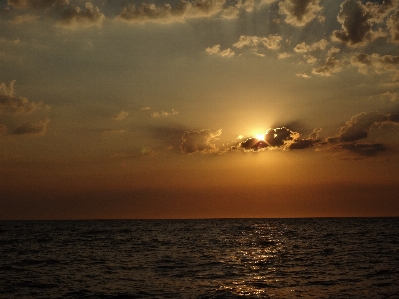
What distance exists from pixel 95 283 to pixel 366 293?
1784 centimetres

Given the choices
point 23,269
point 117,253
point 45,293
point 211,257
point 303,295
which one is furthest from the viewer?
point 117,253

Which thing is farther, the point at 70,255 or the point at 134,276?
the point at 70,255

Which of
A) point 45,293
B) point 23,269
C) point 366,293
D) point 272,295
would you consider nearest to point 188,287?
point 272,295

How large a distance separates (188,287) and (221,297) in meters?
3.92

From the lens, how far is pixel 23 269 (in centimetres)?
3956

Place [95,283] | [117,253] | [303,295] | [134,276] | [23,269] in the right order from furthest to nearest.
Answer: [117,253], [23,269], [134,276], [95,283], [303,295]

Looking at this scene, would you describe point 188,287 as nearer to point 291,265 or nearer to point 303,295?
point 303,295

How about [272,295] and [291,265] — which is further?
[291,265]

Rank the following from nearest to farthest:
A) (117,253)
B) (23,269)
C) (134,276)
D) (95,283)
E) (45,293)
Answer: (45,293), (95,283), (134,276), (23,269), (117,253)

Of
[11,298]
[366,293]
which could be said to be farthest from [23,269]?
[366,293]

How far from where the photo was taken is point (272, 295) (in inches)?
1059

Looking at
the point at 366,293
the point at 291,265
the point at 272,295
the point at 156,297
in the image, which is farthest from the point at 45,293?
the point at 291,265

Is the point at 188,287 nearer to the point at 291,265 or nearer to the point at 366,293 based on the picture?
the point at 366,293

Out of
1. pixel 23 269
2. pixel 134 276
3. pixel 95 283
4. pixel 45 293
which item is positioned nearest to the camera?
pixel 45 293
